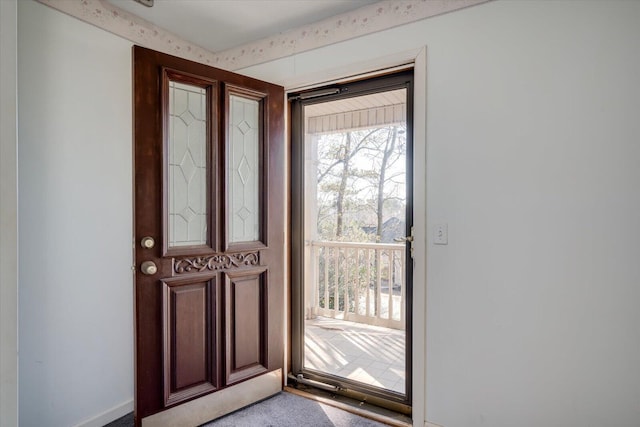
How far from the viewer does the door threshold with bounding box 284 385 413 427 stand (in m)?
2.19

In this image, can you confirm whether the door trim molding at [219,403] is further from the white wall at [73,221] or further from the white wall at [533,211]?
the white wall at [533,211]

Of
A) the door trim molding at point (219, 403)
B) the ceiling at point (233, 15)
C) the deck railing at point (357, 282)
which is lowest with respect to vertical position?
the door trim molding at point (219, 403)

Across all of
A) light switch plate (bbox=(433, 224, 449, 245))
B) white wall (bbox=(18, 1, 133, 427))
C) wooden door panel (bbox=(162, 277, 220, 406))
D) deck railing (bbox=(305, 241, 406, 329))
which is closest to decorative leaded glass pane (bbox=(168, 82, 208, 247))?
wooden door panel (bbox=(162, 277, 220, 406))

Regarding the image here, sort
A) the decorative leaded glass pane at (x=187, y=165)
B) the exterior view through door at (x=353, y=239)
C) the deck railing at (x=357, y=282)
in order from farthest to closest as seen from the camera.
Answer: the deck railing at (x=357, y=282), the exterior view through door at (x=353, y=239), the decorative leaded glass pane at (x=187, y=165)

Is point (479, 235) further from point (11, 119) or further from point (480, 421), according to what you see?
point (11, 119)

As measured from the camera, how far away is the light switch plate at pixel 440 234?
2.01m

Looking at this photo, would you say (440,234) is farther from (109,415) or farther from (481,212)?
(109,415)

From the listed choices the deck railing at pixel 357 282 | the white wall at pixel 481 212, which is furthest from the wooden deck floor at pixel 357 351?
the white wall at pixel 481 212

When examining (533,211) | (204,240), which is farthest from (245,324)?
(533,211)

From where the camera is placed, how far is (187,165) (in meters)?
2.15

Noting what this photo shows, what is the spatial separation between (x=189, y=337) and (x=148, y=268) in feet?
1.55

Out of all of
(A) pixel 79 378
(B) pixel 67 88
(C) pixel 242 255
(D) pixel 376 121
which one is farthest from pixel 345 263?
(B) pixel 67 88

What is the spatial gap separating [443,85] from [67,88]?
6.60 feet

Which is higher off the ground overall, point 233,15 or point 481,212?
point 233,15
